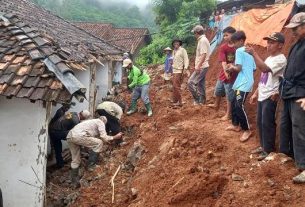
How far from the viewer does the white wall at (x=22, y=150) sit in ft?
20.7

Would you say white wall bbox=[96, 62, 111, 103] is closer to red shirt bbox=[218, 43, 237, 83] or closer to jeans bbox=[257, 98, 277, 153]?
red shirt bbox=[218, 43, 237, 83]

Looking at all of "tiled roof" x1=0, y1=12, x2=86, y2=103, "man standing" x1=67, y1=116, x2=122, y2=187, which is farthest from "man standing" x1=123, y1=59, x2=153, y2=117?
"tiled roof" x1=0, y1=12, x2=86, y2=103

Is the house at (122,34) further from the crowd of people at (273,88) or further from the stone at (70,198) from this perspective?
the crowd of people at (273,88)

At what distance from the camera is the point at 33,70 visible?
597 centimetres

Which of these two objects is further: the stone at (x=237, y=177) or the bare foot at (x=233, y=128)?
the bare foot at (x=233, y=128)

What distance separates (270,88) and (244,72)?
971mm

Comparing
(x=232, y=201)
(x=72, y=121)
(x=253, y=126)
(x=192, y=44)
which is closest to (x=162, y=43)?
(x=192, y=44)

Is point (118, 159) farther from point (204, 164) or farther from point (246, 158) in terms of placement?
point (246, 158)

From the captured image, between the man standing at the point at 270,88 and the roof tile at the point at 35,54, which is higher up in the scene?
the roof tile at the point at 35,54

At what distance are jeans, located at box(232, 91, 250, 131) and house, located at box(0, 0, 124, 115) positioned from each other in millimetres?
3730

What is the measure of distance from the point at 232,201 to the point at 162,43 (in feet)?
61.9

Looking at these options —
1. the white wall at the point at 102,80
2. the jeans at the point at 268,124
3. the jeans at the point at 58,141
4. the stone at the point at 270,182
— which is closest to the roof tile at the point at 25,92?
the jeans at the point at 58,141

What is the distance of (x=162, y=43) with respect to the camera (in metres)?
22.6

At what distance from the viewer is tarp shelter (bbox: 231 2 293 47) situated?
423 inches
